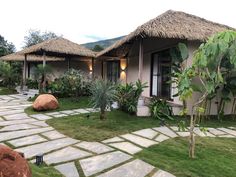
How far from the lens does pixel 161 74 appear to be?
1120 centimetres

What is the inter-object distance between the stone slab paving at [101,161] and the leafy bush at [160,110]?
4015 mm

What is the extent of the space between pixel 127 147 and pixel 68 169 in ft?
5.23

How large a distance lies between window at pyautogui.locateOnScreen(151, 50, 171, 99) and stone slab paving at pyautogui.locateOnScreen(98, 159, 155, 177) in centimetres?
628

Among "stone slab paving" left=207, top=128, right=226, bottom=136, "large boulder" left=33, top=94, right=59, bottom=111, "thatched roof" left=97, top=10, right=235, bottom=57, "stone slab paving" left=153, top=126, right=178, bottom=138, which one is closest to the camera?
Answer: "stone slab paving" left=153, top=126, right=178, bottom=138

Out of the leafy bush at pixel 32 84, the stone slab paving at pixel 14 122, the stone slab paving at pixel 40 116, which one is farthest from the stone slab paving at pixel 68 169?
the leafy bush at pixel 32 84

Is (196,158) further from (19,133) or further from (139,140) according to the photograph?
(19,133)

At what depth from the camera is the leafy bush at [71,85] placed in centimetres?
1316

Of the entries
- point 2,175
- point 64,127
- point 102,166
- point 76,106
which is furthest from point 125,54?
point 2,175

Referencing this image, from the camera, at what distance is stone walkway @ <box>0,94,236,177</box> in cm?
438

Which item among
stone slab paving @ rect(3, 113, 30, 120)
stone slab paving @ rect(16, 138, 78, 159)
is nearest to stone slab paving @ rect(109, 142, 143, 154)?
stone slab paving @ rect(16, 138, 78, 159)

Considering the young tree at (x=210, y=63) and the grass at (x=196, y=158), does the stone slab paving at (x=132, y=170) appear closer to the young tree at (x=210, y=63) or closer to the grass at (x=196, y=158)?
the grass at (x=196, y=158)

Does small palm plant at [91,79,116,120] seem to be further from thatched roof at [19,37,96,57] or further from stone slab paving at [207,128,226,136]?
thatched roof at [19,37,96,57]

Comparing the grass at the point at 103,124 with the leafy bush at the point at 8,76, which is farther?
the leafy bush at the point at 8,76

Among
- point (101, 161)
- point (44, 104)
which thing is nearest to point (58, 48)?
point (44, 104)
